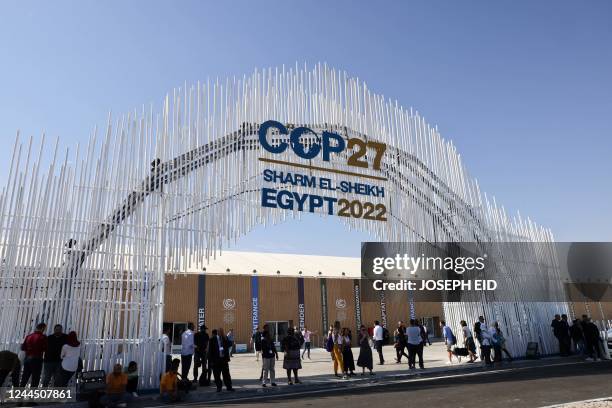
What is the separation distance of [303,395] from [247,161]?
7.04 meters

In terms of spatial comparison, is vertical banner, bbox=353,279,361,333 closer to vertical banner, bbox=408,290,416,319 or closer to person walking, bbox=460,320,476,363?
vertical banner, bbox=408,290,416,319

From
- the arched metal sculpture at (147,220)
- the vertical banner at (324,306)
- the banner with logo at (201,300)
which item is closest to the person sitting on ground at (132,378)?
the arched metal sculpture at (147,220)

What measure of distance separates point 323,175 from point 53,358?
371 inches

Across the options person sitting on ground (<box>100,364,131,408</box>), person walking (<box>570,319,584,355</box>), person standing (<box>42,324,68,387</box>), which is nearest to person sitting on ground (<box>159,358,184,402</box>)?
person sitting on ground (<box>100,364,131,408</box>)

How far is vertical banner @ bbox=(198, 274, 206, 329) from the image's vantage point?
31.0 meters

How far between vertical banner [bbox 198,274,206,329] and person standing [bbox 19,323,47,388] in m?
21.1

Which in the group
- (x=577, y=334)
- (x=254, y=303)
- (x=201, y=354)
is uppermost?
(x=254, y=303)

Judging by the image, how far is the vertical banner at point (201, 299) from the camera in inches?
1219

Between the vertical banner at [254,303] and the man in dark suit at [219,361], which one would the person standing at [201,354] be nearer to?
the man in dark suit at [219,361]

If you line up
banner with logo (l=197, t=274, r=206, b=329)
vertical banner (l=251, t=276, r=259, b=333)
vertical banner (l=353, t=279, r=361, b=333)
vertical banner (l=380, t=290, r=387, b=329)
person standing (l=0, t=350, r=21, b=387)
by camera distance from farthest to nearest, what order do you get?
vertical banner (l=380, t=290, r=387, b=329), vertical banner (l=353, t=279, r=361, b=333), vertical banner (l=251, t=276, r=259, b=333), banner with logo (l=197, t=274, r=206, b=329), person standing (l=0, t=350, r=21, b=387)

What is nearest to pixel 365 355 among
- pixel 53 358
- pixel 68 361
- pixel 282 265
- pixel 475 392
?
pixel 475 392

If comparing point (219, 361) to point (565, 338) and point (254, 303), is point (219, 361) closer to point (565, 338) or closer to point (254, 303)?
point (565, 338)

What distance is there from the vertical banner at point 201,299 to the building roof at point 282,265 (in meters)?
0.59

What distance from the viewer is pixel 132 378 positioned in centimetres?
1122
